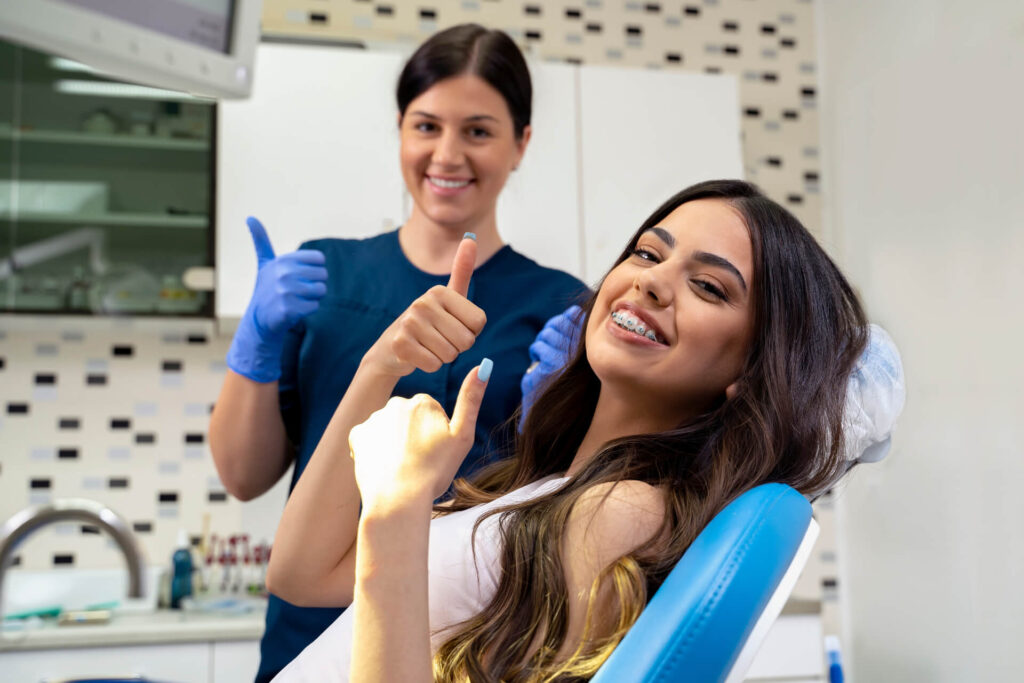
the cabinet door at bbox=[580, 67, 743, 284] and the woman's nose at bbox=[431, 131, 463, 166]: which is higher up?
the cabinet door at bbox=[580, 67, 743, 284]

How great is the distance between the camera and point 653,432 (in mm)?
1235

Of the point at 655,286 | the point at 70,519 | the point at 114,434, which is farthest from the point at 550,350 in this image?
the point at 114,434

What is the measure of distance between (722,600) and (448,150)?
3.19 feet

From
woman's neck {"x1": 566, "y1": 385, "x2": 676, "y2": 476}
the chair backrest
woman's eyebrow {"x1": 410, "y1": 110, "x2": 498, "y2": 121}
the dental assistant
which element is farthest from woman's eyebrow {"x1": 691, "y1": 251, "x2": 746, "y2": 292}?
woman's eyebrow {"x1": 410, "y1": 110, "x2": 498, "y2": 121}

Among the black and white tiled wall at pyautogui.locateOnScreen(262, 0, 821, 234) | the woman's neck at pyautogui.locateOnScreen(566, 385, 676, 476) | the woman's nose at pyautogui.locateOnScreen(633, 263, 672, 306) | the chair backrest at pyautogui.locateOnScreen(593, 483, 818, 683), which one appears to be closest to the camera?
the chair backrest at pyautogui.locateOnScreen(593, 483, 818, 683)

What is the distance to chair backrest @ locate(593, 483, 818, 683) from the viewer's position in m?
0.77

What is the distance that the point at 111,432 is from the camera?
2955 millimetres

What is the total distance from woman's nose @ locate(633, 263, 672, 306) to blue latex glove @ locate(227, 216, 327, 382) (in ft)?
1.95

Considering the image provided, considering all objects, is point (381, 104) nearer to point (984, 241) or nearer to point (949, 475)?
point (984, 241)

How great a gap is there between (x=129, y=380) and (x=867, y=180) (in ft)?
7.86

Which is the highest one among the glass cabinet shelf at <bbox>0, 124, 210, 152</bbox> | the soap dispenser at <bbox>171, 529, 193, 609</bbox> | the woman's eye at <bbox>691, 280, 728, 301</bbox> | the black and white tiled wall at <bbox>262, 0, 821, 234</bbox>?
the black and white tiled wall at <bbox>262, 0, 821, 234</bbox>

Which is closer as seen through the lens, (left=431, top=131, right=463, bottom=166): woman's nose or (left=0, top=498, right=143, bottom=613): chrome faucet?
(left=431, top=131, right=463, bottom=166): woman's nose

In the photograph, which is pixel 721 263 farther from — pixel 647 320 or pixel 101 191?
pixel 101 191

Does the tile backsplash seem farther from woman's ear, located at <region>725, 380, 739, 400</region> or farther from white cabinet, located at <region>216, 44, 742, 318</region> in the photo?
woman's ear, located at <region>725, 380, 739, 400</region>
